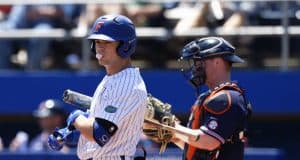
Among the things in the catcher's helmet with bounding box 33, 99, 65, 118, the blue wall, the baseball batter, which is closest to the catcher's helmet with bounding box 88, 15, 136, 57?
the baseball batter

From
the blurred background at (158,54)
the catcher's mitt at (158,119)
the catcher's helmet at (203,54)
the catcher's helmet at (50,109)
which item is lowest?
the catcher's helmet at (50,109)

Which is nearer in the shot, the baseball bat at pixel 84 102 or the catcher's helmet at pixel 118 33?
the catcher's helmet at pixel 118 33

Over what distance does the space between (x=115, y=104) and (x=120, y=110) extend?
0.04 metres

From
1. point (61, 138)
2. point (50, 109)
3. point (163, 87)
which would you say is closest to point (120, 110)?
point (61, 138)

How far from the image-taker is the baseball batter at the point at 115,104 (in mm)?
4453

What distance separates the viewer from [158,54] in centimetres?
944

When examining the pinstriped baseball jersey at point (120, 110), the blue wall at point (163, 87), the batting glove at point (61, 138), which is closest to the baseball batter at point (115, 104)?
the pinstriped baseball jersey at point (120, 110)

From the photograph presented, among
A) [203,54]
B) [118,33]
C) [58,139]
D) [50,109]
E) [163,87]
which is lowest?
[50,109]

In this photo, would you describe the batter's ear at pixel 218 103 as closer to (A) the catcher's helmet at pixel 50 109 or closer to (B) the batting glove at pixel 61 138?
(B) the batting glove at pixel 61 138

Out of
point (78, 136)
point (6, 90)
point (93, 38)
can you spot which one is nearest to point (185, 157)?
point (78, 136)

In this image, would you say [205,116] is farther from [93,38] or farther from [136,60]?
[136,60]

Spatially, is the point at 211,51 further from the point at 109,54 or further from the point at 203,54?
the point at 109,54

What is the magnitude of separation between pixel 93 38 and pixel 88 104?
0.55 meters

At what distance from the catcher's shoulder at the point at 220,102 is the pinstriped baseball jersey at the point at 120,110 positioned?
0.40 metres
